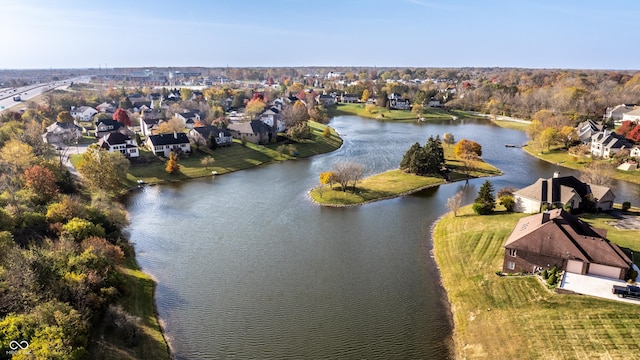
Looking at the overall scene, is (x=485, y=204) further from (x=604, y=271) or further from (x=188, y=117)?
(x=188, y=117)

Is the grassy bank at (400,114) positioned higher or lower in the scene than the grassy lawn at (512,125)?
higher

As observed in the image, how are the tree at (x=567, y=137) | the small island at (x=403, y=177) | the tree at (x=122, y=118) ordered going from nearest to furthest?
the small island at (x=403, y=177), the tree at (x=567, y=137), the tree at (x=122, y=118)

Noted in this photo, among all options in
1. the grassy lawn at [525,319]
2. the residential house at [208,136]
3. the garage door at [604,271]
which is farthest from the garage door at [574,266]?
the residential house at [208,136]

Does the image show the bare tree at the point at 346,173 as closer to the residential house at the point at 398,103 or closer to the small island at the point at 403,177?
the small island at the point at 403,177

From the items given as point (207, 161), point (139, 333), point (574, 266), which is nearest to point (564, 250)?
point (574, 266)

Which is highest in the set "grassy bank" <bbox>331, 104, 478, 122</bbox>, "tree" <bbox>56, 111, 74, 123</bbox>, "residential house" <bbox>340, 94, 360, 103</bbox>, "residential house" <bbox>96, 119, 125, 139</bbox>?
"residential house" <bbox>340, 94, 360, 103</bbox>

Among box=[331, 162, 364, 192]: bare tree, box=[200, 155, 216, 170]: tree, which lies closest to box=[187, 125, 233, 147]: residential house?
box=[200, 155, 216, 170]: tree

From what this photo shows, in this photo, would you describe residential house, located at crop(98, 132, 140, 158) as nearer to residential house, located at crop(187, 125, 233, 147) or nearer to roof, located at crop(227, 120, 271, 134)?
residential house, located at crop(187, 125, 233, 147)
